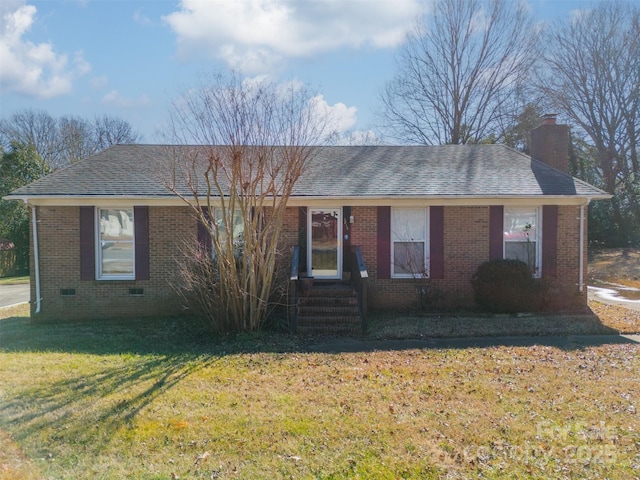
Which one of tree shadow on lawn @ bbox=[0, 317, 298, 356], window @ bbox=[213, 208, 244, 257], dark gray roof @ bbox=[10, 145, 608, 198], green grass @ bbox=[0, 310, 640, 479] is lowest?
tree shadow on lawn @ bbox=[0, 317, 298, 356]

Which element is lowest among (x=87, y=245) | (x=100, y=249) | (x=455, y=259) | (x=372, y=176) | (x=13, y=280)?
(x=13, y=280)

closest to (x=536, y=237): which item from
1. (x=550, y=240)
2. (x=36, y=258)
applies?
(x=550, y=240)

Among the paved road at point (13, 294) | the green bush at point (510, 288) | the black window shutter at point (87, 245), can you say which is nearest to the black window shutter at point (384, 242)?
the green bush at point (510, 288)

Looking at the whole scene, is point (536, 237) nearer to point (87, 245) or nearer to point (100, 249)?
point (100, 249)

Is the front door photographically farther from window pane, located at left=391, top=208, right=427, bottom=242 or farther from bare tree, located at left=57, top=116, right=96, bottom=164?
bare tree, located at left=57, top=116, right=96, bottom=164

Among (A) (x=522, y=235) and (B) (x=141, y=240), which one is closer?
(B) (x=141, y=240)

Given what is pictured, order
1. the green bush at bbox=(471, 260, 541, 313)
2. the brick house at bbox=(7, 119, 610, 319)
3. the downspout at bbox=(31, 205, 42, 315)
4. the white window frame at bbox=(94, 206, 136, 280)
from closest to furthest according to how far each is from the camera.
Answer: the green bush at bbox=(471, 260, 541, 313), the downspout at bbox=(31, 205, 42, 315), the brick house at bbox=(7, 119, 610, 319), the white window frame at bbox=(94, 206, 136, 280)

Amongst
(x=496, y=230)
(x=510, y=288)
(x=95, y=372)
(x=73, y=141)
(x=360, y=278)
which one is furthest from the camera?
(x=73, y=141)

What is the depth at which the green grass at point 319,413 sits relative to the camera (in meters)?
4.05

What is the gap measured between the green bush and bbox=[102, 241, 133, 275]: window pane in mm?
8781

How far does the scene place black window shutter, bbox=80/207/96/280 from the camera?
11.7 meters

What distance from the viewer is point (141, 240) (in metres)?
11.7

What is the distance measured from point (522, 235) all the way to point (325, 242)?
5115mm

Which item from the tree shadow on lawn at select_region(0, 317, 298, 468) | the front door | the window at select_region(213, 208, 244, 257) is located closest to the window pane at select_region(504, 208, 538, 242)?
the front door
